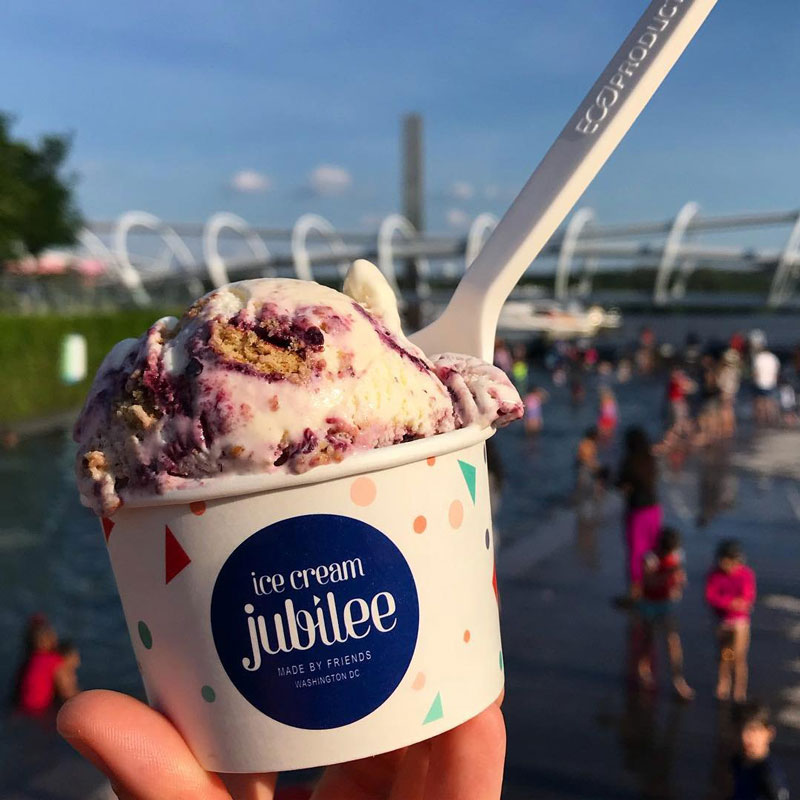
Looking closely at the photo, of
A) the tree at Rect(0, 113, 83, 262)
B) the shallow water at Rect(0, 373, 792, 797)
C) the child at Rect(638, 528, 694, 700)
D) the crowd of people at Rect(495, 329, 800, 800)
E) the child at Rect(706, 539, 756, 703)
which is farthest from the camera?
the tree at Rect(0, 113, 83, 262)

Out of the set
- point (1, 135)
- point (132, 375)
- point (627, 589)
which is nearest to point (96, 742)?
Result: point (132, 375)

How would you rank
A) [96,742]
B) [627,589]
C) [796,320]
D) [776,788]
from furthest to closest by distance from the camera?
[796,320] → [627,589] → [776,788] → [96,742]

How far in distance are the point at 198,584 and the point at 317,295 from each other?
629mm

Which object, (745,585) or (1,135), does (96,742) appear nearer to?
(745,585)

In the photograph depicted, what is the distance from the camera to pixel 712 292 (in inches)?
1758

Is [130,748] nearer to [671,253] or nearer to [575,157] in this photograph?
[575,157]

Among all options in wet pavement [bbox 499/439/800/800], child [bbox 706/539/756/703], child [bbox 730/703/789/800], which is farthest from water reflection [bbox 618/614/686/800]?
child [bbox 730/703/789/800]

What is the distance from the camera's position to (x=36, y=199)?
28422mm

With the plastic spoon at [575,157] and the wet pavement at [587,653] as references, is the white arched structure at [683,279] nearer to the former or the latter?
the wet pavement at [587,653]

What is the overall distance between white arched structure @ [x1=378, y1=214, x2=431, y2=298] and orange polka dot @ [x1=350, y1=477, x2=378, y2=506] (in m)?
43.6

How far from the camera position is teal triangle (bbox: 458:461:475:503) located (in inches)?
70.2

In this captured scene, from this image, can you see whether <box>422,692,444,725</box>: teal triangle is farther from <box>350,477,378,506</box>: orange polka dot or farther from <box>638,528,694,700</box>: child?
<box>638,528,694,700</box>: child

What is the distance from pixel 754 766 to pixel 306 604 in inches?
131

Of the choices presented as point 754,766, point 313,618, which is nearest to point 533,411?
point 754,766
